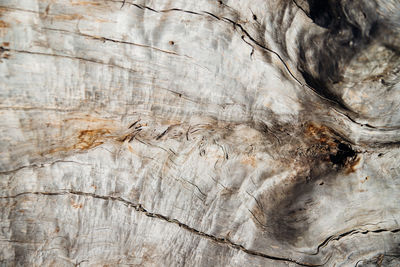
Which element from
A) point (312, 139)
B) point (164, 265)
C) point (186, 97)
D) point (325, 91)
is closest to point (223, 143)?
point (186, 97)

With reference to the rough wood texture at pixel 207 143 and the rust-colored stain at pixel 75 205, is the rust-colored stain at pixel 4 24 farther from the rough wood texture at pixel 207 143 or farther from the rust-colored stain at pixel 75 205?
the rust-colored stain at pixel 75 205

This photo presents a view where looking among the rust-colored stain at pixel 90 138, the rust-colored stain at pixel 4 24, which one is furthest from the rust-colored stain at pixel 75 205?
the rust-colored stain at pixel 4 24

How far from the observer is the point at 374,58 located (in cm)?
195

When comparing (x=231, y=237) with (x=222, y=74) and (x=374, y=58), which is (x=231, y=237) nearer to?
(x=222, y=74)

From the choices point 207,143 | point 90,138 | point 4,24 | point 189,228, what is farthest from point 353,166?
point 4,24

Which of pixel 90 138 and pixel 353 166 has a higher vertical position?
pixel 353 166

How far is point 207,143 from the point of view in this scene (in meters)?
2.18

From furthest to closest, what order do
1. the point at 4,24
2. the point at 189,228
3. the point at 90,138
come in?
1. the point at 189,228
2. the point at 90,138
3. the point at 4,24

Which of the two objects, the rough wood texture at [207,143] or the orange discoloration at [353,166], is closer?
the rough wood texture at [207,143]

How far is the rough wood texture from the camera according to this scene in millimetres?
2000

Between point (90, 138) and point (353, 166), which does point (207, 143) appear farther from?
point (353, 166)

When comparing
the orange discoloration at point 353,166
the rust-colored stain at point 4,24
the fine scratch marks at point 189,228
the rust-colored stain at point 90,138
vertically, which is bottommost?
the fine scratch marks at point 189,228

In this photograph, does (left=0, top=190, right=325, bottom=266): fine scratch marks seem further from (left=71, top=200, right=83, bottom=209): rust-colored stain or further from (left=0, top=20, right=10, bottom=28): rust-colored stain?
(left=0, top=20, right=10, bottom=28): rust-colored stain

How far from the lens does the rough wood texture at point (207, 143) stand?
6.56 ft
